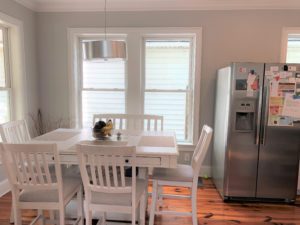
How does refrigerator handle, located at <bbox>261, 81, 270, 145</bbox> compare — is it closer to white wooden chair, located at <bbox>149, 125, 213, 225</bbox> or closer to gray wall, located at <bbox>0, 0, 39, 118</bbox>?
white wooden chair, located at <bbox>149, 125, 213, 225</bbox>

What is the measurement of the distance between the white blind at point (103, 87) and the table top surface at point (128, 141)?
892 millimetres

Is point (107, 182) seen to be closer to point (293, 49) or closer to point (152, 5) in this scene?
point (152, 5)

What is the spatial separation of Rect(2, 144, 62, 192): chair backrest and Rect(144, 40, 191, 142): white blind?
2.06 metres

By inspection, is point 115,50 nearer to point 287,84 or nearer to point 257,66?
point 257,66

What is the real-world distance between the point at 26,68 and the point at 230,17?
9.50ft

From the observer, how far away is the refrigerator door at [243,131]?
104 inches

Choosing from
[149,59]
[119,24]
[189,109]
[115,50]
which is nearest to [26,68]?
[119,24]

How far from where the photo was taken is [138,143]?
7.52 ft

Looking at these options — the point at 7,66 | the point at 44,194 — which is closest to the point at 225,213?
the point at 44,194

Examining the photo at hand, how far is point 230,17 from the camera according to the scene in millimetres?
3283

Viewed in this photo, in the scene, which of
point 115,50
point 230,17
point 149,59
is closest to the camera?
point 115,50

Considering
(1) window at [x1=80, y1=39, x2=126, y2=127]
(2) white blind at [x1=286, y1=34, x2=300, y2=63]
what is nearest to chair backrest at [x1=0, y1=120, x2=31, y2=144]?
(1) window at [x1=80, y1=39, x2=126, y2=127]

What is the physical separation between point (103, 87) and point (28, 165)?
2121 mm

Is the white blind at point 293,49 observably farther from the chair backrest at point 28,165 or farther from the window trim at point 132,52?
the chair backrest at point 28,165
